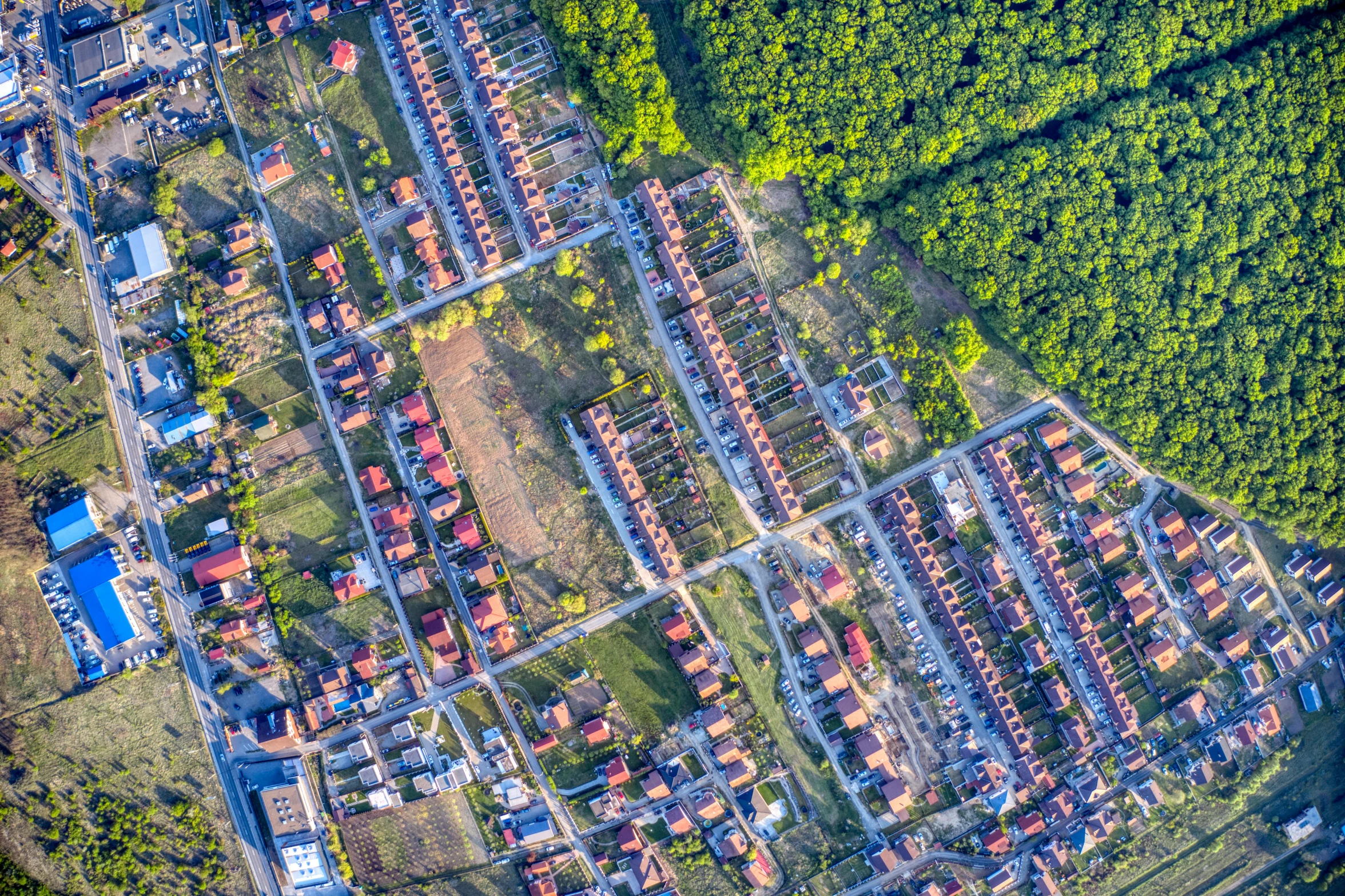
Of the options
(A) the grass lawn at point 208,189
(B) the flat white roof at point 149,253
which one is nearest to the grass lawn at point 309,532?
(B) the flat white roof at point 149,253

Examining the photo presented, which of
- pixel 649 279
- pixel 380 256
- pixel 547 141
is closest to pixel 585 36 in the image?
pixel 547 141

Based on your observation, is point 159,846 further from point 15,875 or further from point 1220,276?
point 1220,276

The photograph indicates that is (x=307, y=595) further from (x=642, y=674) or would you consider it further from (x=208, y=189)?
(x=208, y=189)

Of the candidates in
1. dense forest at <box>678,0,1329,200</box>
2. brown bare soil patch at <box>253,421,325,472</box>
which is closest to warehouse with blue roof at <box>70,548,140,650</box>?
brown bare soil patch at <box>253,421,325,472</box>

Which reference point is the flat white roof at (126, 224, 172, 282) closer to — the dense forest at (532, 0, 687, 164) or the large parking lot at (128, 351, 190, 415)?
the large parking lot at (128, 351, 190, 415)

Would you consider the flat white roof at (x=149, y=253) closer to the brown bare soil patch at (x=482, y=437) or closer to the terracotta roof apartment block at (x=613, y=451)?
the brown bare soil patch at (x=482, y=437)

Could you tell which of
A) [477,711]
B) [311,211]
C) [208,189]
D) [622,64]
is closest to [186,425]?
[208,189]
